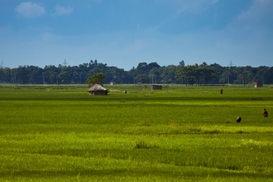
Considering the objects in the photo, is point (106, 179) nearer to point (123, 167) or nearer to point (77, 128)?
point (123, 167)

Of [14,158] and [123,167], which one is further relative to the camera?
[14,158]

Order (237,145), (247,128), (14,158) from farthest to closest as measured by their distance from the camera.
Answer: (247,128) < (237,145) < (14,158)

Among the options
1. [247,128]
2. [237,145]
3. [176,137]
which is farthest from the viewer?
[247,128]

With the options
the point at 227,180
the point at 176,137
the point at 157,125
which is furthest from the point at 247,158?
the point at 157,125

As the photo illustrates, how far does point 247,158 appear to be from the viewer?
16.7 metres

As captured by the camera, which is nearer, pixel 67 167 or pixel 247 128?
pixel 67 167

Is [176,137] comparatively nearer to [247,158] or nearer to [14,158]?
[247,158]

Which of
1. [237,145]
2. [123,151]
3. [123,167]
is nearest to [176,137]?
[237,145]

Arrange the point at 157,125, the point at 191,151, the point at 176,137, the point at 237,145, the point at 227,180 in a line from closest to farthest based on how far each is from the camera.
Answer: the point at 227,180, the point at 191,151, the point at 237,145, the point at 176,137, the point at 157,125

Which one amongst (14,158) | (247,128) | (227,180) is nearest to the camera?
(227,180)

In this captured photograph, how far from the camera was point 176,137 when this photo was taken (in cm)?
2322

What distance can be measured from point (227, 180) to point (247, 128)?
14.8 m

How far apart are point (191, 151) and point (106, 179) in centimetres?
574

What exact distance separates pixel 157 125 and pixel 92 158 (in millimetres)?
12980
